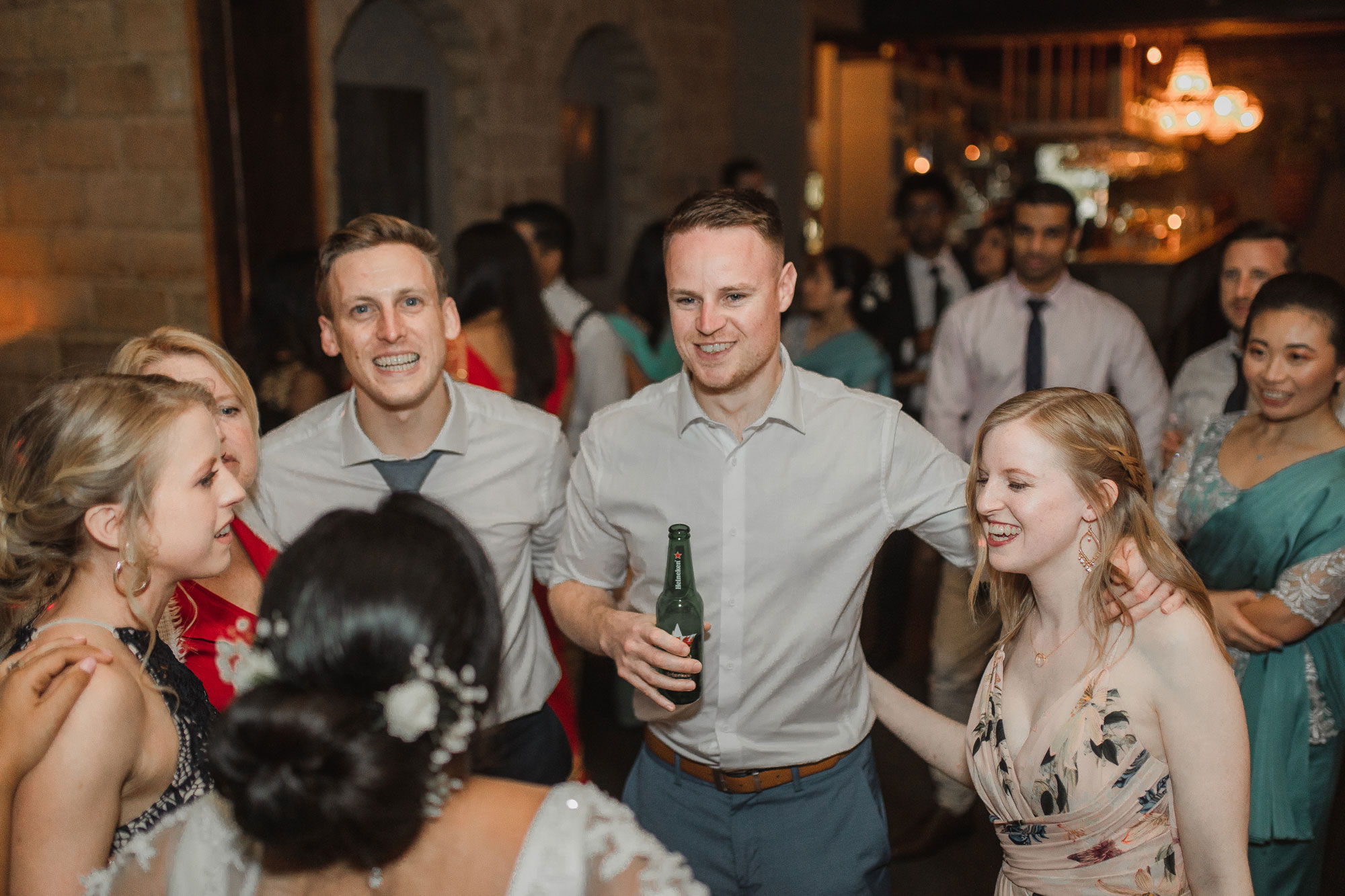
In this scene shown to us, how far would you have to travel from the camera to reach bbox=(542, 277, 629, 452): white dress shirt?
365 cm

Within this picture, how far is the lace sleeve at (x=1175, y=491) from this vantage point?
7.92 feet

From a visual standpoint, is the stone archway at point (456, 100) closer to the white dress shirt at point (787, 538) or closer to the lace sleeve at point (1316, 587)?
the white dress shirt at point (787, 538)

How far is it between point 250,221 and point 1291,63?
11388mm

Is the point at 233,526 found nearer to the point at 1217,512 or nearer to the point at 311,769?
the point at 311,769

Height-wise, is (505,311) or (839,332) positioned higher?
(505,311)

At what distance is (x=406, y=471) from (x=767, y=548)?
741 millimetres

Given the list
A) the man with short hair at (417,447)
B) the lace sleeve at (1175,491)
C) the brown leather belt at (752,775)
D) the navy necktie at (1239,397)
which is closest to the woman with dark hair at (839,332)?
the navy necktie at (1239,397)

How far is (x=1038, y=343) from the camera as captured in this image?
3.60 meters

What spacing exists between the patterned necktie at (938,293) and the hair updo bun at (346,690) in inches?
174

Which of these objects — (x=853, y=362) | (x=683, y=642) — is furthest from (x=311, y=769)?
(x=853, y=362)

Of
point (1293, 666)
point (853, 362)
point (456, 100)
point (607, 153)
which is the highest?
point (456, 100)

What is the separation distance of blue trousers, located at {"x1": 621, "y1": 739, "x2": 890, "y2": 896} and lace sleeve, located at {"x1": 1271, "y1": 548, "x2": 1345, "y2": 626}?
940 millimetres

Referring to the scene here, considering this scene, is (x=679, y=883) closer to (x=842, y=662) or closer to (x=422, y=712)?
(x=422, y=712)

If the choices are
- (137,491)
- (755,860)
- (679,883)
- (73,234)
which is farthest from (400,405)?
(73,234)
